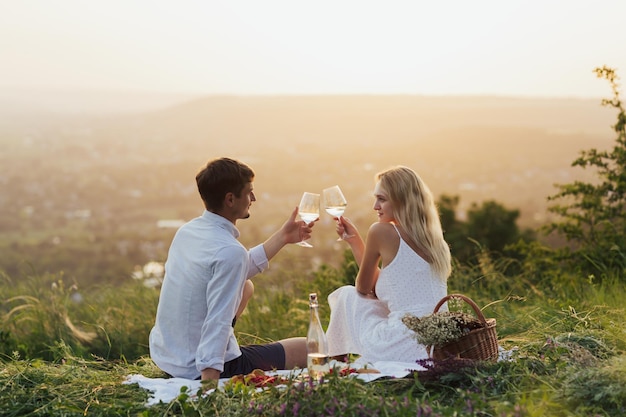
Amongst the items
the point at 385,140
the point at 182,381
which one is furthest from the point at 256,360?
the point at 385,140

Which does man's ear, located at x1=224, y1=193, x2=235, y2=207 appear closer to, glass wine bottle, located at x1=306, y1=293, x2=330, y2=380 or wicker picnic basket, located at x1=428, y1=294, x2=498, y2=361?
glass wine bottle, located at x1=306, y1=293, x2=330, y2=380

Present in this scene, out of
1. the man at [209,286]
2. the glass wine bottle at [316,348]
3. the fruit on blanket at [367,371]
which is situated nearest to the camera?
the glass wine bottle at [316,348]

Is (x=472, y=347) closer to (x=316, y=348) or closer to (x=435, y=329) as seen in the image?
(x=435, y=329)

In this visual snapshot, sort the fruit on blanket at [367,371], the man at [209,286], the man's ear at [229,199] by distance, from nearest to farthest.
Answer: the man at [209,286], the fruit on blanket at [367,371], the man's ear at [229,199]

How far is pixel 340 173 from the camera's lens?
28.4 meters

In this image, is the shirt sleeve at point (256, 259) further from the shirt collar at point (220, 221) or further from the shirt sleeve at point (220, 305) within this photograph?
the shirt sleeve at point (220, 305)

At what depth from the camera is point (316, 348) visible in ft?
13.0

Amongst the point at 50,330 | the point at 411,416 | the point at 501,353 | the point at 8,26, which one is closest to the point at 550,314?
the point at 501,353

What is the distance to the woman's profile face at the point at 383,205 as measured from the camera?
4934 millimetres

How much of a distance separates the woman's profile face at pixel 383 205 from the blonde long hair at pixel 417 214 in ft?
0.10

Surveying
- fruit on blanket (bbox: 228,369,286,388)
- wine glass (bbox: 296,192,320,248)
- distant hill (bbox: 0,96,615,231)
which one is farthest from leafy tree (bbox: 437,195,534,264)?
distant hill (bbox: 0,96,615,231)

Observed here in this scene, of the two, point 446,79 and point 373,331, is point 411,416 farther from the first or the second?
point 446,79

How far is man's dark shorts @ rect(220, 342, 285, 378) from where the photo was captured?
4.53 meters

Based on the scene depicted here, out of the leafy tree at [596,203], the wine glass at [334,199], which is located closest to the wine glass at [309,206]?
A: the wine glass at [334,199]
